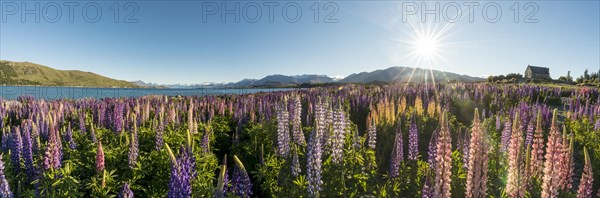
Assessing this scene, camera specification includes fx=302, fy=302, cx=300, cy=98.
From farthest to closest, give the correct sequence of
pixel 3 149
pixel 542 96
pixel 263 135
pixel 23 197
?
pixel 542 96, pixel 263 135, pixel 3 149, pixel 23 197

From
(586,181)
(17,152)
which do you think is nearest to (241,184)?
(586,181)

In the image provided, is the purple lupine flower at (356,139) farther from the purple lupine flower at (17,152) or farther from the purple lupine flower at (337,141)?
the purple lupine flower at (17,152)

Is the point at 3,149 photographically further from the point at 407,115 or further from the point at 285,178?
the point at 407,115

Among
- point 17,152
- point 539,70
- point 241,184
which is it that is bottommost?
point 241,184

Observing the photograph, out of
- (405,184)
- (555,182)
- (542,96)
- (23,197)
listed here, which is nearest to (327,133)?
(405,184)

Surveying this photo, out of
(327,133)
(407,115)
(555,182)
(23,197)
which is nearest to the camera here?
(555,182)

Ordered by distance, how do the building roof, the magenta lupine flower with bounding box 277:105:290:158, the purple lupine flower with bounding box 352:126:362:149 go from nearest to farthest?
the purple lupine flower with bounding box 352:126:362:149, the magenta lupine flower with bounding box 277:105:290:158, the building roof

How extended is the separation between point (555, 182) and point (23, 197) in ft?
24.8

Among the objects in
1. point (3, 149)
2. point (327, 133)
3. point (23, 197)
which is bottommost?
point (23, 197)

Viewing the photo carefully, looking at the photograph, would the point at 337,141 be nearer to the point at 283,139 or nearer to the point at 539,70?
the point at 283,139

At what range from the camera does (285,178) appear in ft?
17.1

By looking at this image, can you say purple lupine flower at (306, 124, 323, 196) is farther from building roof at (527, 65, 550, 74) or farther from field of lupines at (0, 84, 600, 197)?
building roof at (527, 65, 550, 74)

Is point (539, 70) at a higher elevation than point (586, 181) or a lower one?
higher

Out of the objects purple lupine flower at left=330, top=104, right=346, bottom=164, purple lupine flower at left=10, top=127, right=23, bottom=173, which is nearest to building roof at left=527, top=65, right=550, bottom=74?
purple lupine flower at left=330, top=104, right=346, bottom=164
